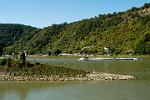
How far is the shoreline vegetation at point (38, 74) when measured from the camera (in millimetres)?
48562

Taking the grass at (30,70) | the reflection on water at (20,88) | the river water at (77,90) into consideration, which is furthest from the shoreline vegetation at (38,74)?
the river water at (77,90)

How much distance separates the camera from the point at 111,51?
18438 centimetres

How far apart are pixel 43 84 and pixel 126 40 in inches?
6016

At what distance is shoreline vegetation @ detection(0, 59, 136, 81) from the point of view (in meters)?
48.6

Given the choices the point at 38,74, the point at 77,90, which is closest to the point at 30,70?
the point at 38,74

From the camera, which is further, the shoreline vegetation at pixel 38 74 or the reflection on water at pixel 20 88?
the shoreline vegetation at pixel 38 74

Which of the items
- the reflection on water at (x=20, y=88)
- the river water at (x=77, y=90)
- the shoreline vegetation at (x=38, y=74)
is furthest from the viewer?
the shoreline vegetation at (x=38, y=74)

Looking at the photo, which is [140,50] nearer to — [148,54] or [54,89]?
[148,54]

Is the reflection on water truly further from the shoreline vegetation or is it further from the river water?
the shoreline vegetation

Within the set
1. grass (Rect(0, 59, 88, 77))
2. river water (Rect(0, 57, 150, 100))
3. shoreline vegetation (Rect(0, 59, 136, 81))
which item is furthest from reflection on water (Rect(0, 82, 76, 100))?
grass (Rect(0, 59, 88, 77))

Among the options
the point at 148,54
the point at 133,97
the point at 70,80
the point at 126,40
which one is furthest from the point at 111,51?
the point at 133,97

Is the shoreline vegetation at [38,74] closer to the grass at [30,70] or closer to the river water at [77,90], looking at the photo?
the grass at [30,70]

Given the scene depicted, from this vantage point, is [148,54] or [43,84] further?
[148,54]

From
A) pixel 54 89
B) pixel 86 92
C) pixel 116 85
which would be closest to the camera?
pixel 86 92
